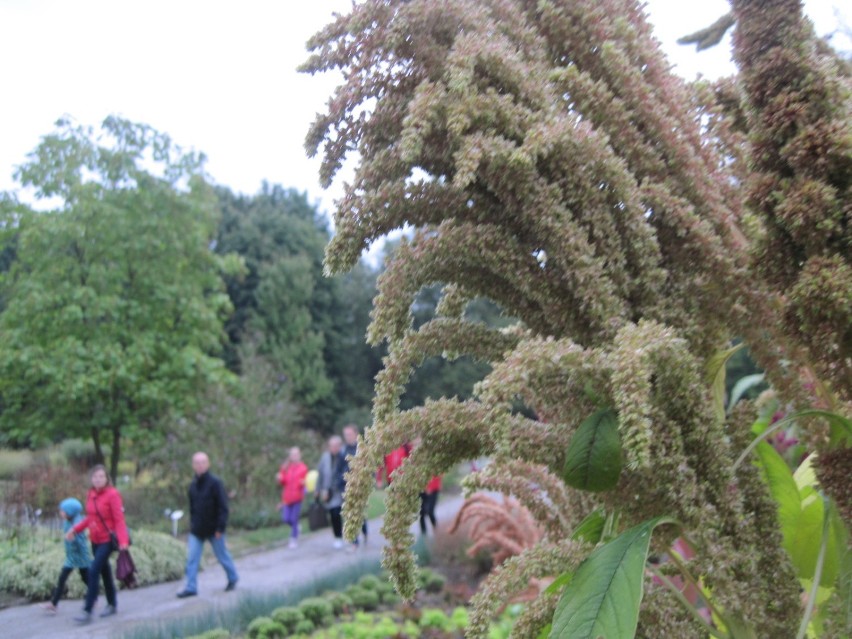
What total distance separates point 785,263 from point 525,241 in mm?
454

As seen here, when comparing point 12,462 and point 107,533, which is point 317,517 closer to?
point 107,533

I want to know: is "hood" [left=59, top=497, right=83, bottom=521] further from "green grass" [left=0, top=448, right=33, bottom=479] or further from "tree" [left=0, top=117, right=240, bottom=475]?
"tree" [left=0, top=117, right=240, bottom=475]

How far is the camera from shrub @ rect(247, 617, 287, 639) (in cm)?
596

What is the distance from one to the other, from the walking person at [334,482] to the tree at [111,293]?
13.5 feet

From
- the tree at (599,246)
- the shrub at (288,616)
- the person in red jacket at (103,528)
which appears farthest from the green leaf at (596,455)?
the shrub at (288,616)

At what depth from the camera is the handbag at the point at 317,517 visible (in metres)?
14.8

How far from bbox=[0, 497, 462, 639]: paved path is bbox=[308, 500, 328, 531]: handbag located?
185 millimetres

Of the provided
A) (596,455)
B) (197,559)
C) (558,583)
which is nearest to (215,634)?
(197,559)

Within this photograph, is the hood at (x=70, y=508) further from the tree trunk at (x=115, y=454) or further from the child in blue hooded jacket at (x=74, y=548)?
Result: the tree trunk at (x=115, y=454)

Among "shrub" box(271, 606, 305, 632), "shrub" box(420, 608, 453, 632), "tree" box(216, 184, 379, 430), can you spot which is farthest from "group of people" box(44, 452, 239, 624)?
"tree" box(216, 184, 379, 430)

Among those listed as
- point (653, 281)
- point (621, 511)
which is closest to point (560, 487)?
point (621, 511)

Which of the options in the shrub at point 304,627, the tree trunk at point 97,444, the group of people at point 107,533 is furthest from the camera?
the tree trunk at point 97,444

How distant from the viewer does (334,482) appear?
13.1 meters

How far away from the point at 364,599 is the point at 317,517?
24.4 feet
